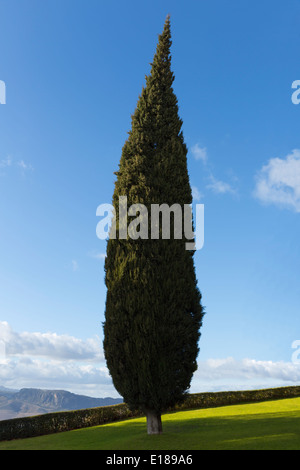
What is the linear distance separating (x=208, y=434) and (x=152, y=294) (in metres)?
5.89

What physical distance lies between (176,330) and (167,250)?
3320 millimetres

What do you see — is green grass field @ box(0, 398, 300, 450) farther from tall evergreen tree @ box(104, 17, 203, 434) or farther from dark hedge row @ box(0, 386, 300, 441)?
dark hedge row @ box(0, 386, 300, 441)

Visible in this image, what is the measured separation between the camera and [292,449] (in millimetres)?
11008

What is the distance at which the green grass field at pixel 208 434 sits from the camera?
12258 mm

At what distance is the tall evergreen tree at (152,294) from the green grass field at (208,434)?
58.2 inches

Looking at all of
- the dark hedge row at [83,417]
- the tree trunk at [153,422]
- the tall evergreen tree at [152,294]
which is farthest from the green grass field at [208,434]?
the dark hedge row at [83,417]

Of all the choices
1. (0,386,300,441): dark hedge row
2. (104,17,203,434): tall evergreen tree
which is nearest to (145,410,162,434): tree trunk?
(104,17,203,434): tall evergreen tree

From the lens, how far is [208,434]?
1418 centimetres

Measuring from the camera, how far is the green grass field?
12258mm

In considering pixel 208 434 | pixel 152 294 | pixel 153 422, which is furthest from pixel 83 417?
pixel 152 294

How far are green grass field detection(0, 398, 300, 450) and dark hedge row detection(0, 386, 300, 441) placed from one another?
9.63ft

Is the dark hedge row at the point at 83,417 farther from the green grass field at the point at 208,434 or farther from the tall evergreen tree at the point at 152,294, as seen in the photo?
the tall evergreen tree at the point at 152,294
